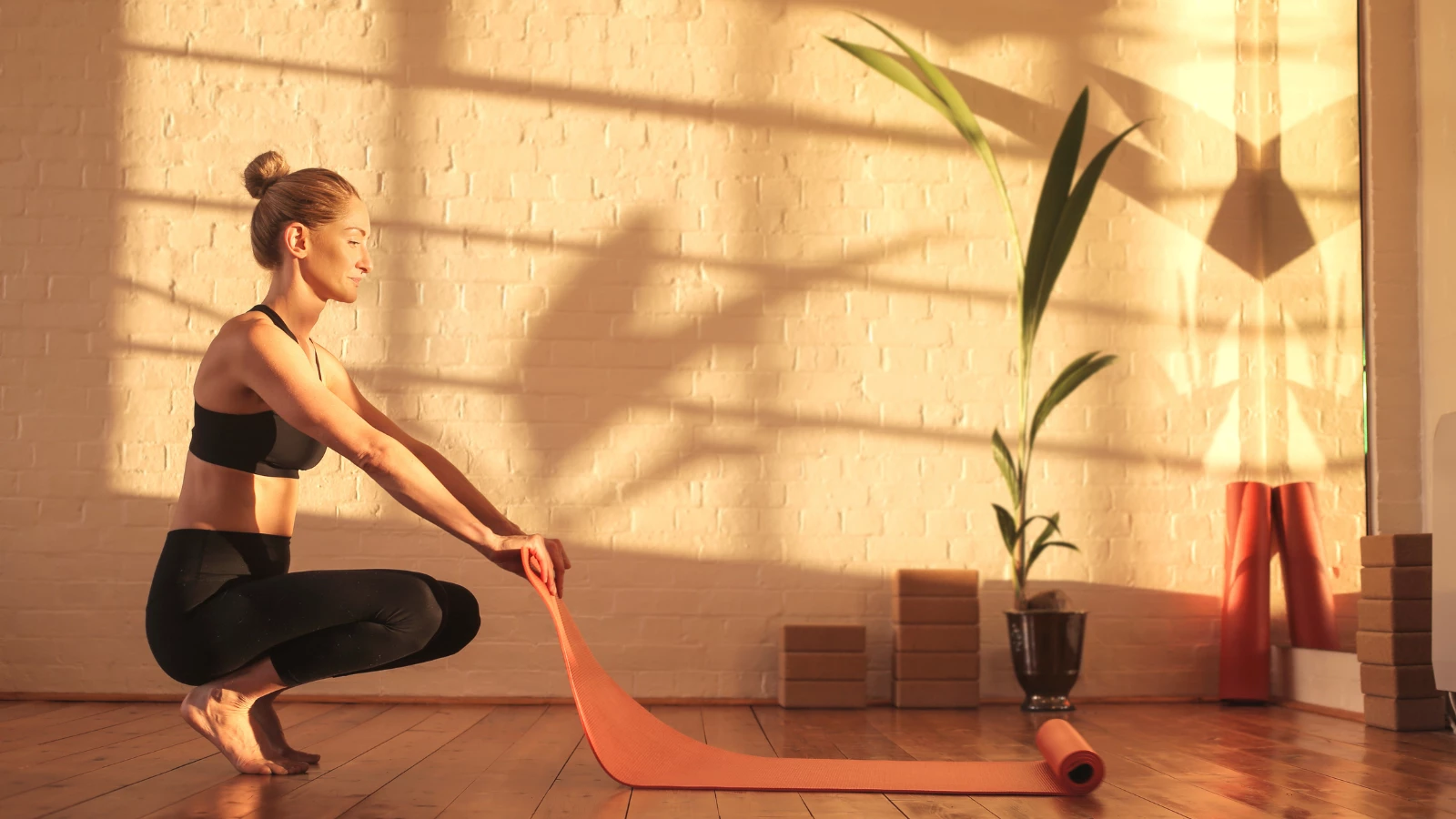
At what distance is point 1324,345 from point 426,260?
9.28ft

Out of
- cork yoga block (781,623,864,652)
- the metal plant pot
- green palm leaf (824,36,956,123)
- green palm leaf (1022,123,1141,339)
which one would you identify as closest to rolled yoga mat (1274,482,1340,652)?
the metal plant pot

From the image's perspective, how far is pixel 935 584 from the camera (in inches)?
152

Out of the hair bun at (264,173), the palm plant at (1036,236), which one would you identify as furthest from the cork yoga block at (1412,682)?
the hair bun at (264,173)

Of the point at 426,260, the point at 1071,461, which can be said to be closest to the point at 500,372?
the point at 426,260

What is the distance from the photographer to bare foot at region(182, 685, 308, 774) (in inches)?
82.7

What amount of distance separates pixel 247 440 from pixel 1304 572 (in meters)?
3.19

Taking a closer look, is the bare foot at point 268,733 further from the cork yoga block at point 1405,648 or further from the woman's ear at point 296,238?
the cork yoga block at point 1405,648

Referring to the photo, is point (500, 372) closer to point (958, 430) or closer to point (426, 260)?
point (426, 260)

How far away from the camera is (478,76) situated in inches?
161

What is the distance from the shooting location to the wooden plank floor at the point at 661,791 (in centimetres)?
198

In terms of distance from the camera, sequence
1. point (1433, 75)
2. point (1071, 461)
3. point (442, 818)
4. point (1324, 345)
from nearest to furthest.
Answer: point (442, 818) < point (1433, 75) < point (1324, 345) < point (1071, 461)

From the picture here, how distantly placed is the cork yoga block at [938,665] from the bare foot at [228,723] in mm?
2110

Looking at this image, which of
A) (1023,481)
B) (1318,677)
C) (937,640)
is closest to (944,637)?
(937,640)

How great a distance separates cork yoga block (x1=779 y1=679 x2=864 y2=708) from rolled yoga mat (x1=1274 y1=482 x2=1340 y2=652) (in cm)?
139
